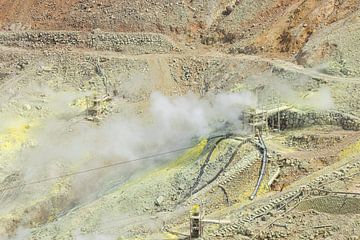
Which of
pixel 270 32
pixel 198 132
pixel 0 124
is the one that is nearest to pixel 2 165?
pixel 0 124

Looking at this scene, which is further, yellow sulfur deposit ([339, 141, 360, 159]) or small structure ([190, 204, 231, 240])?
yellow sulfur deposit ([339, 141, 360, 159])

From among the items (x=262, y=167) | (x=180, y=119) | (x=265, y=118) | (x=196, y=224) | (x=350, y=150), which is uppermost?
(x=265, y=118)

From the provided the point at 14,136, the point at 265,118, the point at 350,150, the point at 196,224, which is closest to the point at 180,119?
the point at 265,118

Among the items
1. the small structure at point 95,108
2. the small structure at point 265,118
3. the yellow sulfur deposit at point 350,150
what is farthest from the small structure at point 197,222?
the small structure at point 95,108

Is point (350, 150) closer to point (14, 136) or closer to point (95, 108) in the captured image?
point (95, 108)

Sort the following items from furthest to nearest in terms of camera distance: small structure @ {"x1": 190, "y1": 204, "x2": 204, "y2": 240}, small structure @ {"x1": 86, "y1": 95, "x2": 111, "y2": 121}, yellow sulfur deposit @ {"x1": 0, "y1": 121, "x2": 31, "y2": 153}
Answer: small structure @ {"x1": 86, "y1": 95, "x2": 111, "y2": 121}, yellow sulfur deposit @ {"x1": 0, "y1": 121, "x2": 31, "y2": 153}, small structure @ {"x1": 190, "y1": 204, "x2": 204, "y2": 240}

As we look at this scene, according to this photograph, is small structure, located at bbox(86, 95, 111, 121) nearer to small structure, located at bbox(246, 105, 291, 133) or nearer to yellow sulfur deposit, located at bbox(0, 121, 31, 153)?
yellow sulfur deposit, located at bbox(0, 121, 31, 153)

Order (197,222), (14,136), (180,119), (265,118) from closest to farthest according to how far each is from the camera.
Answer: (197,222) < (265,118) < (180,119) < (14,136)

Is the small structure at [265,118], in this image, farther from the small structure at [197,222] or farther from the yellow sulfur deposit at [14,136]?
the yellow sulfur deposit at [14,136]

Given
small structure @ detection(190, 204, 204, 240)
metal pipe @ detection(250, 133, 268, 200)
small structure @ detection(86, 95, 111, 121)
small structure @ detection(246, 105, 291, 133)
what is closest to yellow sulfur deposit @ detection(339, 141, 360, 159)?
metal pipe @ detection(250, 133, 268, 200)
